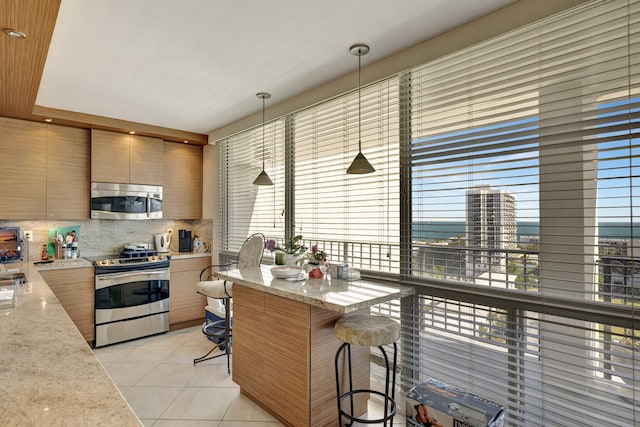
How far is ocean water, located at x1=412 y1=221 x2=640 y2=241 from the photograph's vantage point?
161 centimetres

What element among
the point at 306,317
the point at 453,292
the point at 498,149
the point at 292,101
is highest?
the point at 292,101

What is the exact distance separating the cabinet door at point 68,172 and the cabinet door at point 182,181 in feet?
2.98

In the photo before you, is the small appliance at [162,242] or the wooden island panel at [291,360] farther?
the small appliance at [162,242]

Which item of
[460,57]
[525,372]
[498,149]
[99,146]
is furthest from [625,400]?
[99,146]

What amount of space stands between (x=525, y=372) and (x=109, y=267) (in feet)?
13.0

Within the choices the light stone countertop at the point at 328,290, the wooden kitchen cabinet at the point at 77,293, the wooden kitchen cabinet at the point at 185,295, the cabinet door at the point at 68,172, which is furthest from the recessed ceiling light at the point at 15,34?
the wooden kitchen cabinet at the point at 185,295

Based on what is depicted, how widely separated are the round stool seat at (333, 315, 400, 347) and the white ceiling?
70.5 inches

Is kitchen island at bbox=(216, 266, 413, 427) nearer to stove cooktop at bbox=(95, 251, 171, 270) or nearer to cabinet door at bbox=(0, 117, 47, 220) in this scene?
stove cooktop at bbox=(95, 251, 171, 270)

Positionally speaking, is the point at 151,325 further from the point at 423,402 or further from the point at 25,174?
the point at 423,402

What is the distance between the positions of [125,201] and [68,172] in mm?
650

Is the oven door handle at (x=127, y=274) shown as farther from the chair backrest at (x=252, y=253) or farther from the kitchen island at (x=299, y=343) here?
the kitchen island at (x=299, y=343)

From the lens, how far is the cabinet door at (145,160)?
4.35m

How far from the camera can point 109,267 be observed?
385 centimetres

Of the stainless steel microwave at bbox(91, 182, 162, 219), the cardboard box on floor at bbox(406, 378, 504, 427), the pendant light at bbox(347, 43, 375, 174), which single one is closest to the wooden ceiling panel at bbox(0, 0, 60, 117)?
the stainless steel microwave at bbox(91, 182, 162, 219)
